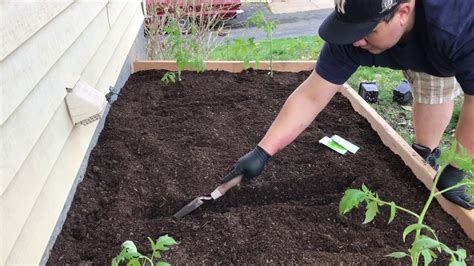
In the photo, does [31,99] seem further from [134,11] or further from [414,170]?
[134,11]

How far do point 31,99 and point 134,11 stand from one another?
2.78 m

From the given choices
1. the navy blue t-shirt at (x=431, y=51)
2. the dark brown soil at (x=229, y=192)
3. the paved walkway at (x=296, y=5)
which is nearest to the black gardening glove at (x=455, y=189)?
the dark brown soil at (x=229, y=192)

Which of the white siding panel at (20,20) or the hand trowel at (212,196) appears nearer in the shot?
the white siding panel at (20,20)

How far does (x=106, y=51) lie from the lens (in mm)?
3379

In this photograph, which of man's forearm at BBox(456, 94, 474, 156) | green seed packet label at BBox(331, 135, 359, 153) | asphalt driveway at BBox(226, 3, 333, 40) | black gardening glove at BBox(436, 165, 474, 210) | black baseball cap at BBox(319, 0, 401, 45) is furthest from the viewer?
asphalt driveway at BBox(226, 3, 333, 40)

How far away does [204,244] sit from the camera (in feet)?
7.21

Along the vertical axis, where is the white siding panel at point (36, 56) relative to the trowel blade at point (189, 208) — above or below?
above

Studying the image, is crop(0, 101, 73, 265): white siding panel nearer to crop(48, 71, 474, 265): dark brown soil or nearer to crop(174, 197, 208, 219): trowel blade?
crop(48, 71, 474, 265): dark brown soil

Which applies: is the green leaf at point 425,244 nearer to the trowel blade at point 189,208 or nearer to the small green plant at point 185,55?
the trowel blade at point 189,208

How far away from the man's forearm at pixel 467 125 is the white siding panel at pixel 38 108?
6.40ft

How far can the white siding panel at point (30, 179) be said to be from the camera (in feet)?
5.61

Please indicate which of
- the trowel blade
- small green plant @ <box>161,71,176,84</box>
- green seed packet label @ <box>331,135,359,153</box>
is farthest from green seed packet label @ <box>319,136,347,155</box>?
small green plant @ <box>161,71,176,84</box>

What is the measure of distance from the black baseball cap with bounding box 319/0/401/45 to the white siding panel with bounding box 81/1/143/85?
1594 mm

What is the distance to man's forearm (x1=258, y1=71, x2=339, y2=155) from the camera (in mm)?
2410
